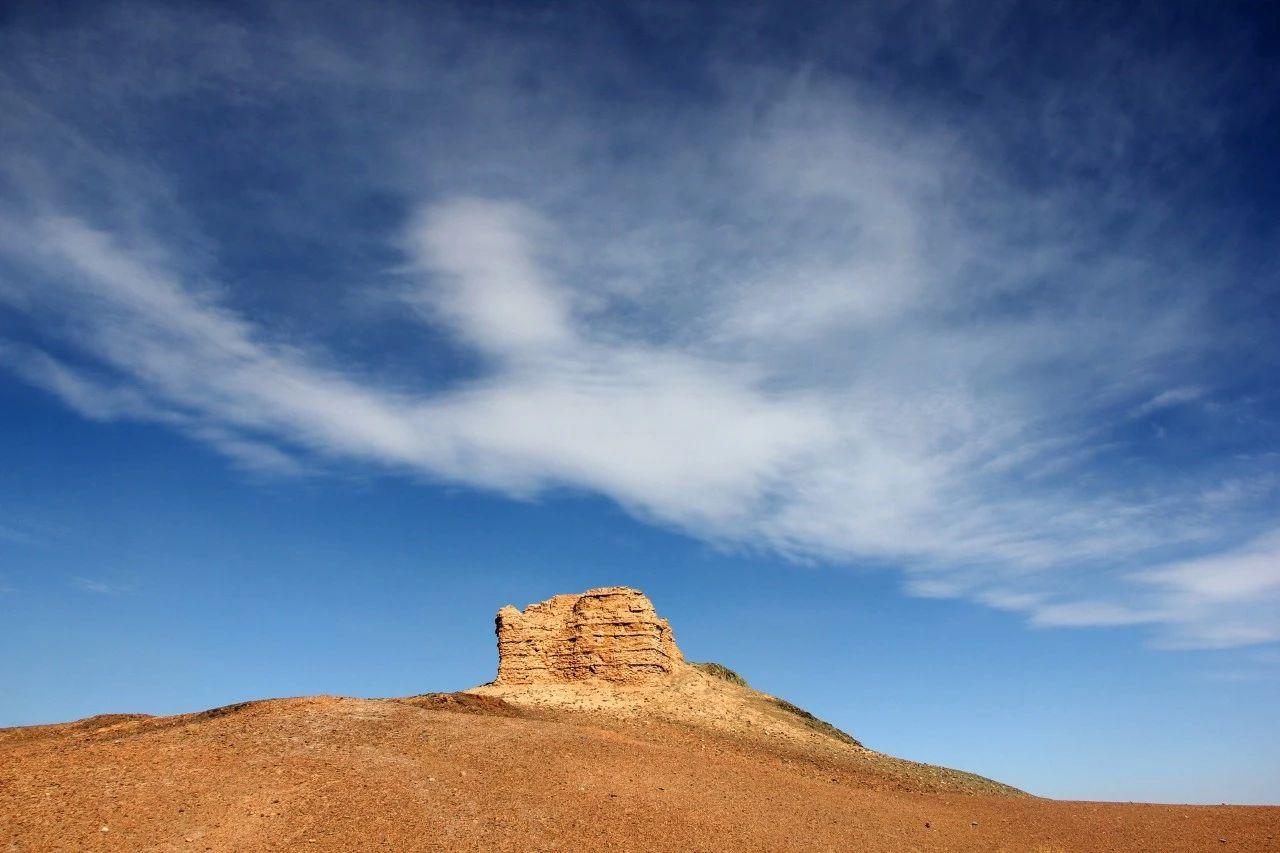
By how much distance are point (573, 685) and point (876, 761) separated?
15.8 metres

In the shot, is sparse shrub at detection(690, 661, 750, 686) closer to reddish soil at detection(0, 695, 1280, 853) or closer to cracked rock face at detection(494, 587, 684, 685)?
cracked rock face at detection(494, 587, 684, 685)

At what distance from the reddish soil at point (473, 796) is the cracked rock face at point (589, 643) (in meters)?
11.0

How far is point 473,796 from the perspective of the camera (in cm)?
2053

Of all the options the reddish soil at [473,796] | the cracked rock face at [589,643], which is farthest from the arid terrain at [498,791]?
the cracked rock face at [589,643]

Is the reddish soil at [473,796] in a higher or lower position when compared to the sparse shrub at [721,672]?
lower

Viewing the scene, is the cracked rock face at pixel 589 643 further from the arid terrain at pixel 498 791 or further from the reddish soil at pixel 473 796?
the reddish soil at pixel 473 796

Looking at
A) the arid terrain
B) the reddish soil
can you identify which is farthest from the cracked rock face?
the reddish soil

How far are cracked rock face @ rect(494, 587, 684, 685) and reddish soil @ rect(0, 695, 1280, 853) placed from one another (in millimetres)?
10998

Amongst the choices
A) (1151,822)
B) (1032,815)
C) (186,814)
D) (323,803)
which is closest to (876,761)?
(1032,815)

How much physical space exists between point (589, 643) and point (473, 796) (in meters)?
22.6

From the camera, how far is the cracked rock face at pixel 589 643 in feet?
138

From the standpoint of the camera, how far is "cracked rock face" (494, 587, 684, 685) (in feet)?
138

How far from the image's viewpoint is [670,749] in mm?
27609

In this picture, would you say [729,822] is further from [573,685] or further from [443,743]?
[573,685]
